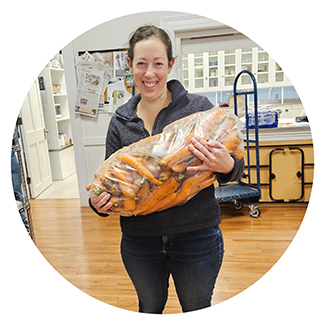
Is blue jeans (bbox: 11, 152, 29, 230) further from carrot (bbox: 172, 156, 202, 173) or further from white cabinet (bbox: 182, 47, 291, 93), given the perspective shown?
white cabinet (bbox: 182, 47, 291, 93)

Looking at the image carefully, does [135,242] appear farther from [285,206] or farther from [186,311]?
[285,206]

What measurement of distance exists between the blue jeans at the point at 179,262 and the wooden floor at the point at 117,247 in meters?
0.82

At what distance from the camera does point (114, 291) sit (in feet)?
6.24

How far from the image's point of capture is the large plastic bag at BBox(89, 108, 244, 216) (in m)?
0.89

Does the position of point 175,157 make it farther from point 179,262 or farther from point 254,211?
point 254,211

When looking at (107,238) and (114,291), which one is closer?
(114,291)

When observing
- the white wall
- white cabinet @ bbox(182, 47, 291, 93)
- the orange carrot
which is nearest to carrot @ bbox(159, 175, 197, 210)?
the orange carrot

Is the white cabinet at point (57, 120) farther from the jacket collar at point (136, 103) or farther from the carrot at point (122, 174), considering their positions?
the carrot at point (122, 174)

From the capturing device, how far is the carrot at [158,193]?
0.89 meters

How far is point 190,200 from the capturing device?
3.14 ft

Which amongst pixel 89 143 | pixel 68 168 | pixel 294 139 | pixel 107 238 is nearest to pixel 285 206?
pixel 294 139

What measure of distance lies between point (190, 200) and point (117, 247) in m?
1.74

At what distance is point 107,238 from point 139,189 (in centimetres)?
195

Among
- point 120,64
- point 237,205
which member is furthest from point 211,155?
point 120,64
